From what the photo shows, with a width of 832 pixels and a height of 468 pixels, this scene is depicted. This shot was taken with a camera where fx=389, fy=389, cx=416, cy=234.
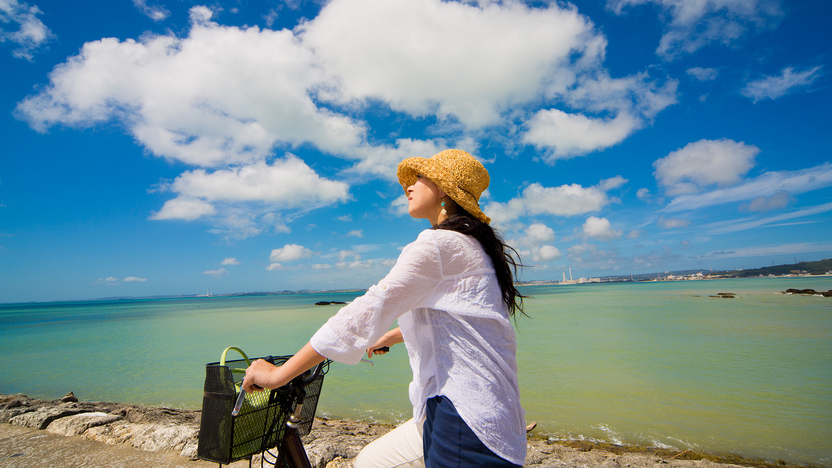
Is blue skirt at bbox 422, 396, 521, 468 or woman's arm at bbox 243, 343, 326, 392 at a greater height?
woman's arm at bbox 243, 343, 326, 392

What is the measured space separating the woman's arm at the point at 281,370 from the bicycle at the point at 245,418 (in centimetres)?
30

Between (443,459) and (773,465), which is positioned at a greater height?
(443,459)

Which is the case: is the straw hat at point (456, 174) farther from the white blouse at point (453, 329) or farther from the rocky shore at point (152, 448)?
the rocky shore at point (152, 448)

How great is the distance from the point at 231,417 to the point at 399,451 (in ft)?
2.35

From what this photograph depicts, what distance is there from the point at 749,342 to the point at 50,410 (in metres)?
16.5

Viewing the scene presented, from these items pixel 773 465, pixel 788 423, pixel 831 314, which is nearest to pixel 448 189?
pixel 773 465

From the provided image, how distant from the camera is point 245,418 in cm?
163

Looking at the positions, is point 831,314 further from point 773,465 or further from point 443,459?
point 443,459

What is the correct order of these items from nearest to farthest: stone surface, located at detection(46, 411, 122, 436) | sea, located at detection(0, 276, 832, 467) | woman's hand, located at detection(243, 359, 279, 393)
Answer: woman's hand, located at detection(243, 359, 279, 393) → stone surface, located at detection(46, 411, 122, 436) → sea, located at detection(0, 276, 832, 467)

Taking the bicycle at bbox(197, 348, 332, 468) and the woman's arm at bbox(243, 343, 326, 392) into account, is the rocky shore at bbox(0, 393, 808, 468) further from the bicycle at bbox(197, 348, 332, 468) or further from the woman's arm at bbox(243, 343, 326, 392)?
the woman's arm at bbox(243, 343, 326, 392)

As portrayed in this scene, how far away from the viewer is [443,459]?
1.10 m

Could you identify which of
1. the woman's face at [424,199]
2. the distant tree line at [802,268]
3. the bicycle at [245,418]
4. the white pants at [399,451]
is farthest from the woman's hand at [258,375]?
the distant tree line at [802,268]

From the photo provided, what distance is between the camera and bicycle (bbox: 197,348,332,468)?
5.26ft

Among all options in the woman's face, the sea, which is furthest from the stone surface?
the woman's face
